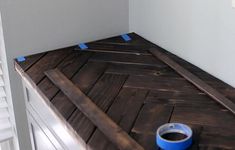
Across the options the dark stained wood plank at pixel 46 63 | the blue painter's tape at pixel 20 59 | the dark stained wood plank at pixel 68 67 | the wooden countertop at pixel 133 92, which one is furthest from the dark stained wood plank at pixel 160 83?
the blue painter's tape at pixel 20 59

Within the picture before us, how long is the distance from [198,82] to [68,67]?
53cm

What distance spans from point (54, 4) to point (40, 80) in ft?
1.25

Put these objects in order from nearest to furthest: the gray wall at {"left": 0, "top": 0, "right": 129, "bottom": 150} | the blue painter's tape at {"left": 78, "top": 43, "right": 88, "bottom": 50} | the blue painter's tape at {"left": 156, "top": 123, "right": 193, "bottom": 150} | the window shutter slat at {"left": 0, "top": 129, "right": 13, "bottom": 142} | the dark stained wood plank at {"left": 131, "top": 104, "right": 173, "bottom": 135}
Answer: the blue painter's tape at {"left": 156, "top": 123, "right": 193, "bottom": 150}, the dark stained wood plank at {"left": 131, "top": 104, "right": 173, "bottom": 135}, the gray wall at {"left": 0, "top": 0, "right": 129, "bottom": 150}, the blue painter's tape at {"left": 78, "top": 43, "right": 88, "bottom": 50}, the window shutter slat at {"left": 0, "top": 129, "right": 13, "bottom": 142}

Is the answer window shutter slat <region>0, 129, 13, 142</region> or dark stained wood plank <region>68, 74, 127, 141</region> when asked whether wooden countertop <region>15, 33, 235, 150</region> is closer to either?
dark stained wood plank <region>68, 74, 127, 141</region>

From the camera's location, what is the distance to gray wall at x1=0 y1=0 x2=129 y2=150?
67.2 inches

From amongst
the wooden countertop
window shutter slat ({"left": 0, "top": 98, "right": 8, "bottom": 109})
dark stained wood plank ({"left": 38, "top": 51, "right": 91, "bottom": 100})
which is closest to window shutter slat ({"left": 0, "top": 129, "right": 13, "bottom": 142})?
window shutter slat ({"left": 0, "top": 98, "right": 8, "bottom": 109})

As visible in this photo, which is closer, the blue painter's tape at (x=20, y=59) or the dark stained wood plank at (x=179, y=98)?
the dark stained wood plank at (x=179, y=98)

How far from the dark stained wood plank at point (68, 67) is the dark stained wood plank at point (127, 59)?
0.05 metres

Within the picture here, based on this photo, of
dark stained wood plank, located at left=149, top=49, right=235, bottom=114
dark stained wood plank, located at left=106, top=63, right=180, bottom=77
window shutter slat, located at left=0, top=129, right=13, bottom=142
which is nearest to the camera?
dark stained wood plank, located at left=149, top=49, right=235, bottom=114

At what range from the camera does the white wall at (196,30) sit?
1.41 meters

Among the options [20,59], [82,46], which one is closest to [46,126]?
[20,59]

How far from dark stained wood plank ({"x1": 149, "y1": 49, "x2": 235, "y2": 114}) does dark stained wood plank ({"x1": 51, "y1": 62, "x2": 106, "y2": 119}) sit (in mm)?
247

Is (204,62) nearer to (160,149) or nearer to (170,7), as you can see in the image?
(170,7)

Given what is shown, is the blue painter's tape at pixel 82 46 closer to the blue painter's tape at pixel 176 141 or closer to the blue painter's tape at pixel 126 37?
the blue painter's tape at pixel 126 37
